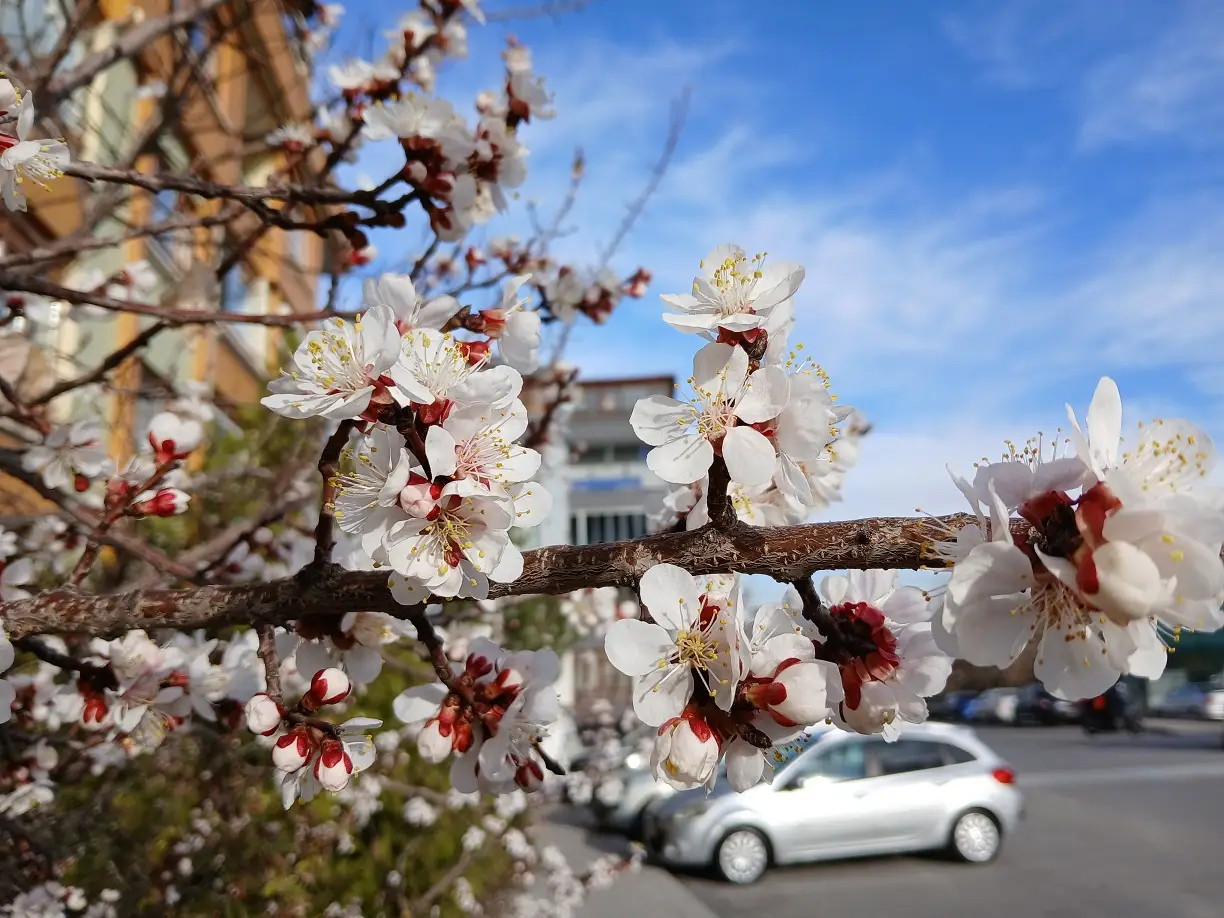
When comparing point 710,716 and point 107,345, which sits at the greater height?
point 107,345

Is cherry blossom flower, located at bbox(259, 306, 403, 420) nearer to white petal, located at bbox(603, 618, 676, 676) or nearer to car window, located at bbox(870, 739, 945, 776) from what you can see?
white petal, located at bbox(603, 618, 676, 676)

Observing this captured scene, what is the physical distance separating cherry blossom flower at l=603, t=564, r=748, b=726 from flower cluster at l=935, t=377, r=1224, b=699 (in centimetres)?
25

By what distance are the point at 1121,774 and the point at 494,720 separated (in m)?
15.3

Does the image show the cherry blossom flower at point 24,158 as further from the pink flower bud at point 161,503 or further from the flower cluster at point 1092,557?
the flower cluster at point 1092,557

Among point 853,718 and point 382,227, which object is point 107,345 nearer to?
point 382,227

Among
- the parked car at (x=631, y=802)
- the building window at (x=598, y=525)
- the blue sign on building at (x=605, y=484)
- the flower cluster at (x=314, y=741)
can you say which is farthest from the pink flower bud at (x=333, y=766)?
the blue sign on building at (x=605, y=484)

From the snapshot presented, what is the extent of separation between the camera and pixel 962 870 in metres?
7.66

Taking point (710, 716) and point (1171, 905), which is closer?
point (710, 716)

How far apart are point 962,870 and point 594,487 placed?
1820 centimetres

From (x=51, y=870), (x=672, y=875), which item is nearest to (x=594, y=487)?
(x=672, y=875)

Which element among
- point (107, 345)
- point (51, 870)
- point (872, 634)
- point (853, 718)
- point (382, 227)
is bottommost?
point (51, 870)

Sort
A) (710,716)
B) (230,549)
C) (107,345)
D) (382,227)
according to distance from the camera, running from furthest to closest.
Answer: (107,345)
(230,549)
(382,227)
(710,716)

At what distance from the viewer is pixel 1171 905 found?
6477 mm

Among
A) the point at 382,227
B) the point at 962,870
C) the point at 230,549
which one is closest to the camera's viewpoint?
the point at 382,227
